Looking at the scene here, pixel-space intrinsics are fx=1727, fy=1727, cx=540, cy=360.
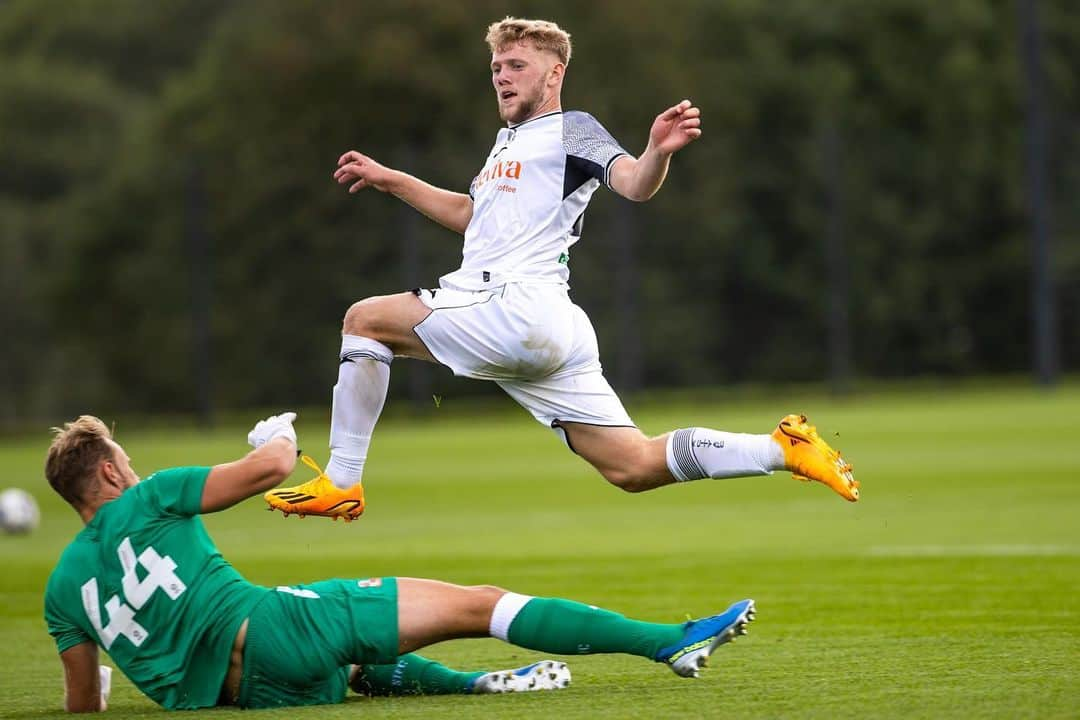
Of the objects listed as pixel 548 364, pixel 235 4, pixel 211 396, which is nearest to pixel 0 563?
pixel 548 364

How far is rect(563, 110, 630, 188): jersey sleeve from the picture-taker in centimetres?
662

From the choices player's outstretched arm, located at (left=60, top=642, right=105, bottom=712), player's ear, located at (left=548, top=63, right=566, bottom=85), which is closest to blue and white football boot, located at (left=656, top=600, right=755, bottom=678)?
player's outstretched arm, located at (left=60, top=642, right=105, bottom=712)

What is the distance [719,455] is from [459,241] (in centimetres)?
2322

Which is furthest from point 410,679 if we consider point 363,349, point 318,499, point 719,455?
point 719,455

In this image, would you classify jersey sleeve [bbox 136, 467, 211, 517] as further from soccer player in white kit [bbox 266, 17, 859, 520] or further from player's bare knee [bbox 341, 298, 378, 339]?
player's bare knee [bbox 341, 298, 378, 339]

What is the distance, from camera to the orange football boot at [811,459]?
6.35 meters

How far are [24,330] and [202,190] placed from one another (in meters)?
4.03

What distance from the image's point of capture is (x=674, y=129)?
6.31 metres

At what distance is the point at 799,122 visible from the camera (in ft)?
133

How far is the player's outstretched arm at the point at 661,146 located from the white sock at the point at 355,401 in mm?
1177

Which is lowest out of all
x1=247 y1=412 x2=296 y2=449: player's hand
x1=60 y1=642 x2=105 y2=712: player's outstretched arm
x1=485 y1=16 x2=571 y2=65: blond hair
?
→ x1=60 y1=642 x2=105 y2=712: player's outstretched arm

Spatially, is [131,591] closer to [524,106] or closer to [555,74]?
[524,106]

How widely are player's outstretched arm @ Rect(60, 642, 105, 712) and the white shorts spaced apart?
5.72 feet

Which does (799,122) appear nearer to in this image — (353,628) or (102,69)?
(102,69)
